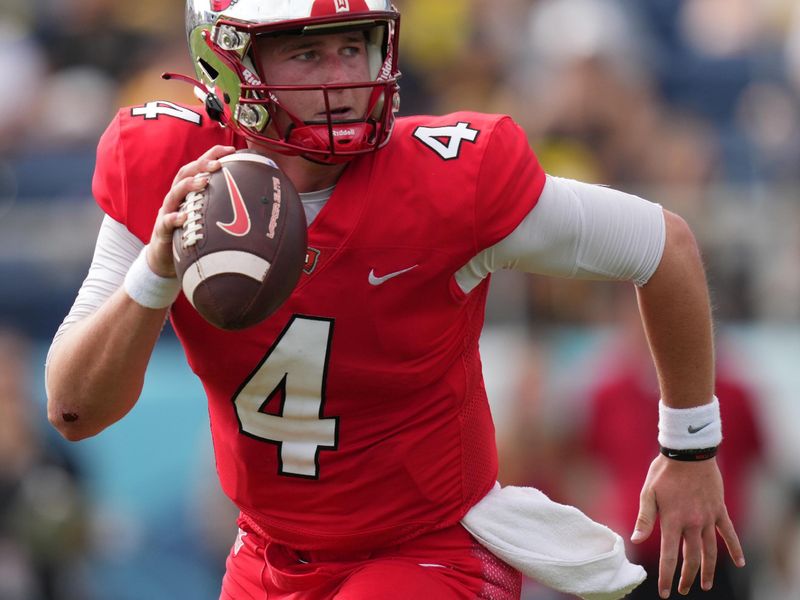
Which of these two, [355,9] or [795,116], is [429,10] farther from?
[355,9]

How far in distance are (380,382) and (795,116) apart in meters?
4.61

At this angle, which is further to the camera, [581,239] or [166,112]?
[166,112]

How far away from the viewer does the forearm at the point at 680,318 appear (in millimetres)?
3002

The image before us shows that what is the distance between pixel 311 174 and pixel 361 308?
1.08 feet

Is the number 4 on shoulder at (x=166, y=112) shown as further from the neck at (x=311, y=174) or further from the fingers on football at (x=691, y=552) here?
the fingers on football at (x=691, y=552)

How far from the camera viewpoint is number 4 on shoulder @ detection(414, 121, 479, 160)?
2898 mm

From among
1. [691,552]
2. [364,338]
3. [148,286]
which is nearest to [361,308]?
[364,338]

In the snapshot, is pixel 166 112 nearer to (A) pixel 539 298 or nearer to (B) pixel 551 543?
(B) pixel 551 543

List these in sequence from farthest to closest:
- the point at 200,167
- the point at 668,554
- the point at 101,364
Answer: the point at 668,554 → the point at 101,364 → the point at 200,167

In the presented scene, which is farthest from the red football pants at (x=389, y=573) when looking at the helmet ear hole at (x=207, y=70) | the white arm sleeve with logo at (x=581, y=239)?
the helmet ear hole at (x=207, y=70)

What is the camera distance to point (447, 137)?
294 centimetres

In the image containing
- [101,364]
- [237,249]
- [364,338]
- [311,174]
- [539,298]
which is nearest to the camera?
[237,249]

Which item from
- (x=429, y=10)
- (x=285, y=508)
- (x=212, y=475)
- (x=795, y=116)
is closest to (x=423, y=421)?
(x=285, y=508)

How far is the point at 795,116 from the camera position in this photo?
6.97m
